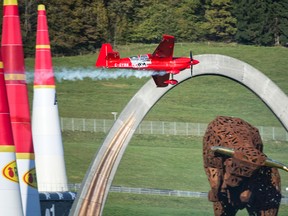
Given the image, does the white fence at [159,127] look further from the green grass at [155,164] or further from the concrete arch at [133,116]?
the concrete arch at [133,116]

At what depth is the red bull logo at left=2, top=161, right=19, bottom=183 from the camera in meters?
43.6

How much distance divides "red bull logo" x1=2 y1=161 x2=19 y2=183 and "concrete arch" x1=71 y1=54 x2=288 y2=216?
10.6m

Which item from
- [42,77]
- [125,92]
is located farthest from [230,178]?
[125,92]

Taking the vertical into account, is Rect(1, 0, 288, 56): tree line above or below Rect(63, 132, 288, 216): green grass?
above

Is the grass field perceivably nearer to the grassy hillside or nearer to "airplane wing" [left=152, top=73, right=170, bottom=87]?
the grassy hillside

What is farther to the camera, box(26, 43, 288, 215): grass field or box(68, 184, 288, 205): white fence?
box(68, 184, 288, 205): white fence

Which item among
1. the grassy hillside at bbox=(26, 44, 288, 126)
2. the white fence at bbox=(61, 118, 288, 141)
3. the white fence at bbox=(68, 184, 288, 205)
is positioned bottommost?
the white fence at bbox=(68, 184, 288, 205)

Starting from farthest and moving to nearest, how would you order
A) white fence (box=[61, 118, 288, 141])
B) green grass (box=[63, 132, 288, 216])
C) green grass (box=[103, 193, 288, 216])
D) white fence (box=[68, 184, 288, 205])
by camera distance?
white fence (box=[61, 118, 288, 141])
white fence (box=[68, 184, 288, 205])
green grass (box=[63, 132, 288, 216])
green grass (box=[103, 193, 288, 216])

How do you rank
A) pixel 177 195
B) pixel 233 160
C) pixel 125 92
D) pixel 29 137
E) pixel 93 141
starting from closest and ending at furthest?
pixel 29 137, pixel 233 160, pixel 177 195, pixel 93 141, pixel 125 92

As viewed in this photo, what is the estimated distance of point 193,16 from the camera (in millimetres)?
113375

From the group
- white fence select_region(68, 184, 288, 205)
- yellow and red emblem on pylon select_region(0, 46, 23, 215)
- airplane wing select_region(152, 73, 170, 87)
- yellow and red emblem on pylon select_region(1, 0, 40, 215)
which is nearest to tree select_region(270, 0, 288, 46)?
white fence select_region(68, 184, 288, 205)

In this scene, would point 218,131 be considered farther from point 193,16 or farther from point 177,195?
point 193,16

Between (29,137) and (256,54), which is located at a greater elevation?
(29,137)

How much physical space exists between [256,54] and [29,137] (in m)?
63.5
